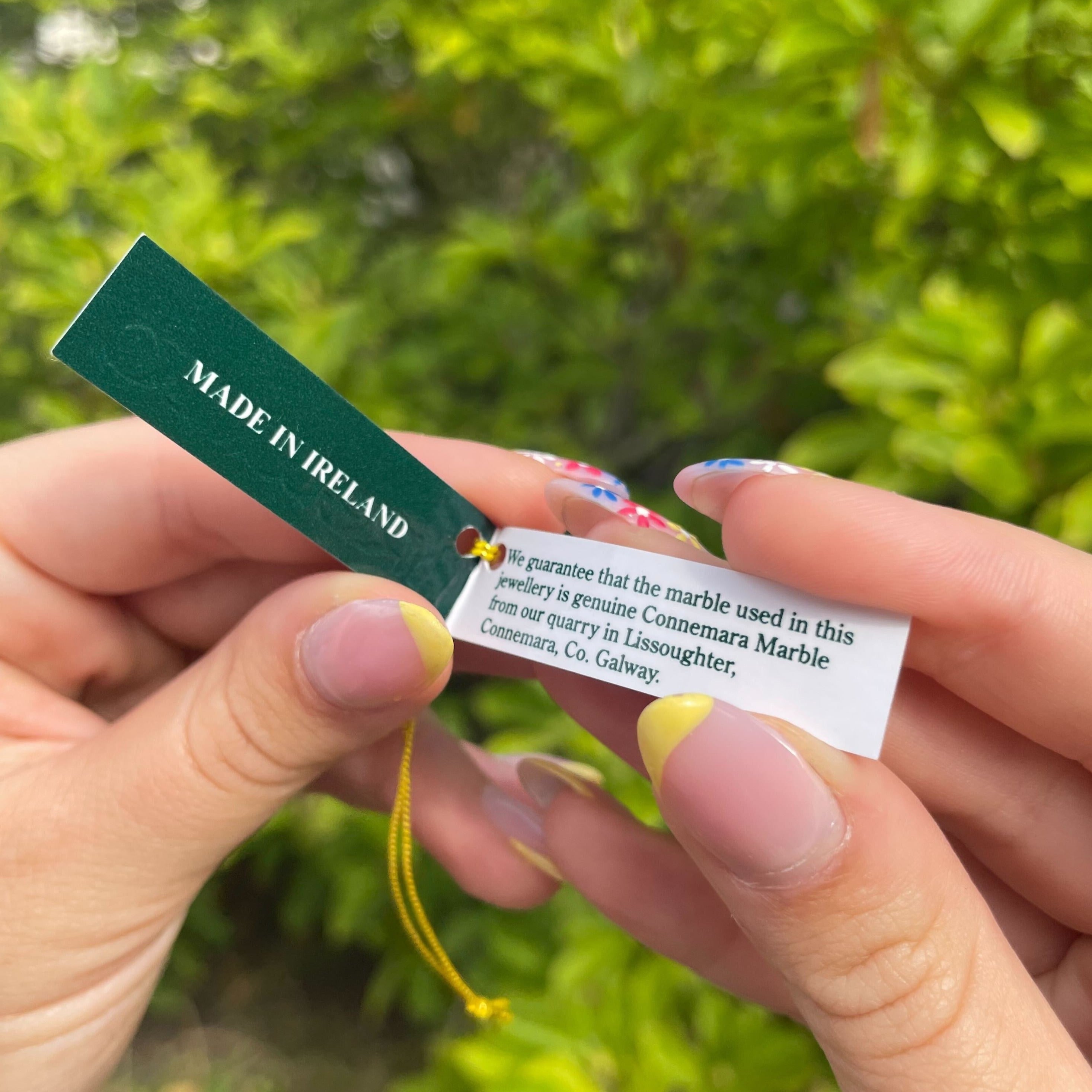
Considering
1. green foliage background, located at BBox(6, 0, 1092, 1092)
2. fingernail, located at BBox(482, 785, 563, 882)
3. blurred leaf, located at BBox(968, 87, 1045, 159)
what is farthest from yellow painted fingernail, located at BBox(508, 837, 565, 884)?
blurred leaf, located at BBox(968, 87, 1045, 159)

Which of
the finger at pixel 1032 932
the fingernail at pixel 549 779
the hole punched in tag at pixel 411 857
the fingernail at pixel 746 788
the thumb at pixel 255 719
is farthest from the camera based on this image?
the fingernail at pixel 549 779

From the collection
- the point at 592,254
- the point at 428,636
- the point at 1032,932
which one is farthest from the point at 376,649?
the point at 592,254

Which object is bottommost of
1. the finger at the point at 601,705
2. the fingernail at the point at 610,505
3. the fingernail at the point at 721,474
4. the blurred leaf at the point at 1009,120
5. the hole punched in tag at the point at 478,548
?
the finger at the point at 601,705

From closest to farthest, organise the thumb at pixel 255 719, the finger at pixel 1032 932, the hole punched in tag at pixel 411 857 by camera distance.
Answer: the thumb at pixel 255 719 → the hole punched in tag at pixel 411 857 → the finger at pixel 1032 932

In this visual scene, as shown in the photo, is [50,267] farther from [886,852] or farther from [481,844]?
[886,852]

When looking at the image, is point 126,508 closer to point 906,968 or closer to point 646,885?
point 646,885

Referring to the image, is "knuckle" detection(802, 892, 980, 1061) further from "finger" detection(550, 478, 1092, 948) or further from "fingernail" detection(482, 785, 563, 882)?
"fingernail" detection(482, 785, 563, 882)

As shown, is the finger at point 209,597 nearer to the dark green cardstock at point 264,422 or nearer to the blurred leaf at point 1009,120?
the dark green cardstock at point 264,422

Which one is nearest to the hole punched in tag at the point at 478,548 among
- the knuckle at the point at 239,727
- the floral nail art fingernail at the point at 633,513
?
the floral nail art fingernail at the point at 633,513
